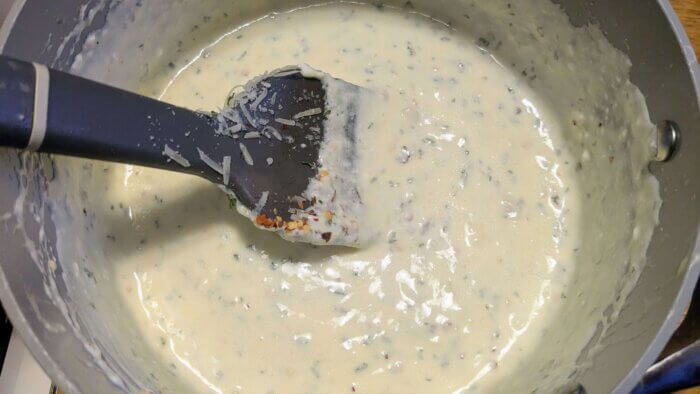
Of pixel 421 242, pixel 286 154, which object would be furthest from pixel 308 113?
pixel 421 242

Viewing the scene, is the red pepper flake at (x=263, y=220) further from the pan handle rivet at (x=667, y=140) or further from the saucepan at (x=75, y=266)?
the pan handle rivet at (x=667, y=140)

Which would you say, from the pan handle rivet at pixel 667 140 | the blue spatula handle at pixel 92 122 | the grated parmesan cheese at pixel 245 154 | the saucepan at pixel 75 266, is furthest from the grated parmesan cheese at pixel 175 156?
the pan handle rivet at pixel 667 140

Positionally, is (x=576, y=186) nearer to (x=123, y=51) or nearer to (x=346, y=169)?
(x=346, y=169)

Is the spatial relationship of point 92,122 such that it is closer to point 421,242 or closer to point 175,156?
point 175,156

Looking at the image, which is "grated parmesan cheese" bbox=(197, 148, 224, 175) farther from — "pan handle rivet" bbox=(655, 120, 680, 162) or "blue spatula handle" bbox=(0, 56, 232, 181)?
"pan handle rivet" bbox=(655, 120, 680, 162)

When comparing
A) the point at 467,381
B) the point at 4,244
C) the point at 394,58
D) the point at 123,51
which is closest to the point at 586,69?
the point at 394,58

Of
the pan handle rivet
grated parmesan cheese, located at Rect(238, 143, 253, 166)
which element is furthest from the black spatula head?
the pan handle rivet
